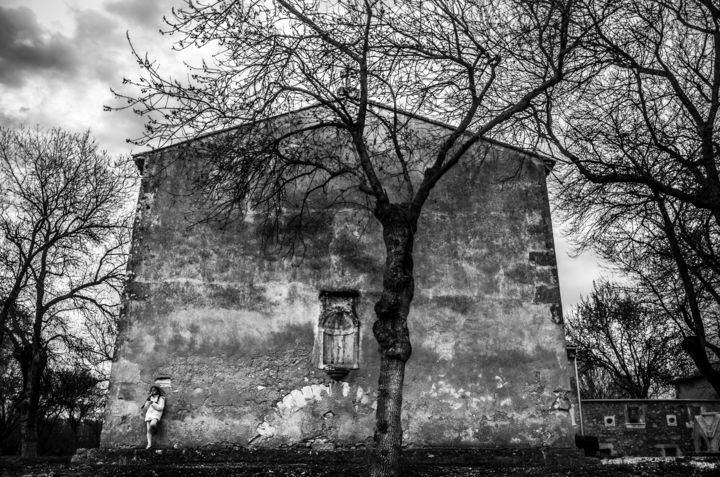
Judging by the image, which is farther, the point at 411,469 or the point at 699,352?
the point at 699,352

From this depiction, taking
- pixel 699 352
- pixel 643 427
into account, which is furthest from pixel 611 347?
pixel 699 352

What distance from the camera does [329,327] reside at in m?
11.9

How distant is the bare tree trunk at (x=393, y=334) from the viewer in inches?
317

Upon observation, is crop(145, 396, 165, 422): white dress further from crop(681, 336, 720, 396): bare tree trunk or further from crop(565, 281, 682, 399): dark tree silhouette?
crop(565, 281, 682, 399): dark tree silhouette

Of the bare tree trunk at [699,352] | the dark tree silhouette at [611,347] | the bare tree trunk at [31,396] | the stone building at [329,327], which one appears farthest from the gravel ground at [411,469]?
the dark tree silhouette at [611,347]

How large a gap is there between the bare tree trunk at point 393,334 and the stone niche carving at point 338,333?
9.72 ft

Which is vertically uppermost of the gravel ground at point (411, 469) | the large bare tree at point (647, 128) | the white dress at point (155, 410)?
the large bare tree at point (647, 128)

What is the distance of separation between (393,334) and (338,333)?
344cm

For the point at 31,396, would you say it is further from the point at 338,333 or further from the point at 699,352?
the point at 699,352

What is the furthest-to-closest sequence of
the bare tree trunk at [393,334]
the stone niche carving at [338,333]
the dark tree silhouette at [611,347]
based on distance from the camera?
1. the dark tree silhouette at [611,347]
2. the stone niche carving at [338,333]
3. the bare tree trunk at [393,334]

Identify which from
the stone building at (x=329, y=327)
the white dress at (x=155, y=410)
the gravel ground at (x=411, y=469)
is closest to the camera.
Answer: the gravel ground at (x=411, y=469)

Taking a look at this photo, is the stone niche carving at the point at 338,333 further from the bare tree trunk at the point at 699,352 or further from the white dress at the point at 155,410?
the bare tree trunk at the point at 699,352

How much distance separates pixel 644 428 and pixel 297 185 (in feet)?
76.9

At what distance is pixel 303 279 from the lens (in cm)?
1214
